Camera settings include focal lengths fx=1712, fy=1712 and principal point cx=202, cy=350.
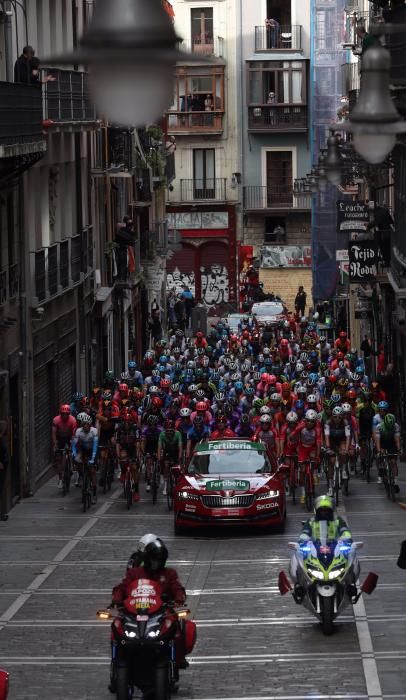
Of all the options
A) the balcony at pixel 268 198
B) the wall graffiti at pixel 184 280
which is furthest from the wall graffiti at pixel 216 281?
the balcony at pixel 268 198

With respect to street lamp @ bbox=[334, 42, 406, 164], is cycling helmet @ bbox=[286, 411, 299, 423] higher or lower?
lower

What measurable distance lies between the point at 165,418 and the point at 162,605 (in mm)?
16261

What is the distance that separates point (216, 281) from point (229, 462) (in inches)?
2204

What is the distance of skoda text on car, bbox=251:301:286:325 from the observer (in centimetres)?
5788

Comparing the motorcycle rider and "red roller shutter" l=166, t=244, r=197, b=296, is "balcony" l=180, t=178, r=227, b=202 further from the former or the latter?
the motorcycle rider

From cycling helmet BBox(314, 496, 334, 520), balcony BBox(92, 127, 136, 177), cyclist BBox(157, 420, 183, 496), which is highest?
balcony BBox(92, 127, 136, 177)

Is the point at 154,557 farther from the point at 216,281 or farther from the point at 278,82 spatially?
the point at 216,281

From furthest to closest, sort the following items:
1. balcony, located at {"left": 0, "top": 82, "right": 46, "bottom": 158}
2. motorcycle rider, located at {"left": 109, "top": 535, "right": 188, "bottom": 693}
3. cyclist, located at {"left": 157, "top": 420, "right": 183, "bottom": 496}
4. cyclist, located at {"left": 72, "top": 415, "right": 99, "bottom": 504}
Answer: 1. cyclist, located at {"left": 157, "top": 420, "right": 183, "bottom": 496}
2. cyclist, located at {"left": 72, "top": 415, "right": 99, "bottom": 504}
3. balcony, located at {"left": 0, "top": 82, "right": 46, "bottom": 158}
4. motorcycle rider, located at {"left": 109, "top": 535, "right": 188, "bottom": 693}

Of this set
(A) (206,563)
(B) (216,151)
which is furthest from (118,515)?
(B) (216,151)

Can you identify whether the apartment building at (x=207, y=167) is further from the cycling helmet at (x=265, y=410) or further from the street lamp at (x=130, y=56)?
the street lamp at (x=130, y=56)

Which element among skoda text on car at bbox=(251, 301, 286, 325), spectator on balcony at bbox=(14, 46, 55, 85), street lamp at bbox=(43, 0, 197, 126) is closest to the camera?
street lamp at bbox=(43, 0, 197, 126)

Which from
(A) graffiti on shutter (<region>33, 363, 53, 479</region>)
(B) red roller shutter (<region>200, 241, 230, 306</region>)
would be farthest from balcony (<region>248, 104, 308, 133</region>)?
(A) graffiti on shutter (<region>33, 363, 53, 479</region>)

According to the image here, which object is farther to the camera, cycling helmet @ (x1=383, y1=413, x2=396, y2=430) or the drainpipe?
the drainpipe

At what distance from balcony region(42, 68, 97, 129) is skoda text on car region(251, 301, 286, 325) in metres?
21.8
